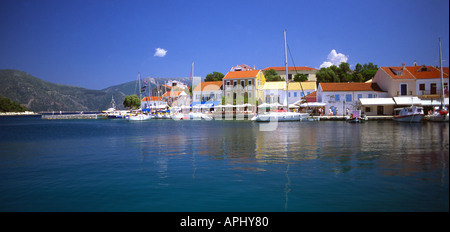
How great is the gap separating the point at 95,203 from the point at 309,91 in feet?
208

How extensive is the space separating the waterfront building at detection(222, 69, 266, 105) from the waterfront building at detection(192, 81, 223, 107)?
101 inches

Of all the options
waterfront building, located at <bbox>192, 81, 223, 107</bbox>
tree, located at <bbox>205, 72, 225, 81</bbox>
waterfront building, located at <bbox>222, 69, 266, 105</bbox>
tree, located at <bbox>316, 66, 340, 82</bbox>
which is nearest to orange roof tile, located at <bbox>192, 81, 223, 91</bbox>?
waterfront building, located at <bbox>192, 81, 223, 107</bbox>

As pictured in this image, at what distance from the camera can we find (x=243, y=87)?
6894cm

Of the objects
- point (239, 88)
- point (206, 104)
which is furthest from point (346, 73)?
point (206, 104)

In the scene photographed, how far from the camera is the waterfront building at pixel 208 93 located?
72.8 meters

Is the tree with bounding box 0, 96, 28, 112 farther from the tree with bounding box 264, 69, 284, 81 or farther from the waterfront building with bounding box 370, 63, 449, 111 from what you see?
the waterfront building with bounding box 370, 63, 449, 111

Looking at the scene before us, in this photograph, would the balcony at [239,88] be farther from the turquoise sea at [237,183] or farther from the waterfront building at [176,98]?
the turquoise sea at [237,183]

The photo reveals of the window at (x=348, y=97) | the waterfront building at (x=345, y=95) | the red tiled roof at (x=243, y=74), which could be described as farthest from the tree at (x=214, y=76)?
the window at (x=348, y=97)

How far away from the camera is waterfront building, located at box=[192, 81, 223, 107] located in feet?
239

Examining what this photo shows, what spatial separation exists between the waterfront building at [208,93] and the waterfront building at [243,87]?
2.56 m

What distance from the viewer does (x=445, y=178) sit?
3283 mm

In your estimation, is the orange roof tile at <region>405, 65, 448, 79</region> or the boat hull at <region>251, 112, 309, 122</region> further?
the boat hull at <region>251, 112, 309, 122</region>

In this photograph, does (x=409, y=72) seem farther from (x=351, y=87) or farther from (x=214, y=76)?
(x=214, y=76)

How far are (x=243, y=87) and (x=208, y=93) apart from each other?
959 centimetres
